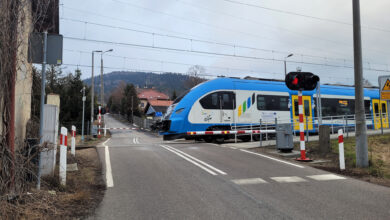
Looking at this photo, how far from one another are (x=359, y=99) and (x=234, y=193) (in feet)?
17.0

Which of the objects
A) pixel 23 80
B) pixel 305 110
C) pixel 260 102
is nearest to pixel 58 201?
pixel 23 80

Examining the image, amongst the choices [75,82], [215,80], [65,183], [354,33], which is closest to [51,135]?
[65,183]

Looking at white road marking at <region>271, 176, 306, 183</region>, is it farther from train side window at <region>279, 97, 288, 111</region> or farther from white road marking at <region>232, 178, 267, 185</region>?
train side window at <region>279, 97, 288, 111</region>

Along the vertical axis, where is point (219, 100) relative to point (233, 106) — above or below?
above

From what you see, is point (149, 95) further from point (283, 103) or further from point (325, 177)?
point (325, 177)

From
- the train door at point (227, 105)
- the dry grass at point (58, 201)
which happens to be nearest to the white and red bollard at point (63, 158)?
the dry grass at point (58, 201)

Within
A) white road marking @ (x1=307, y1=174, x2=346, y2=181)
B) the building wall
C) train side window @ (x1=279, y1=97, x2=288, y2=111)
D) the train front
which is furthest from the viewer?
train side window @ (x1=279, y1=97, x2=288, y2=111)

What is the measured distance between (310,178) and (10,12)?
6.47 meters

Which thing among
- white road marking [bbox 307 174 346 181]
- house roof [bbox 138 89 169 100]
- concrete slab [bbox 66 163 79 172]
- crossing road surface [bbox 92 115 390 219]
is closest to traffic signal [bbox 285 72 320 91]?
crossing road surface [bbox 92 115 390 219]

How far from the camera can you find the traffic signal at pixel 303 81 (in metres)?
9.38

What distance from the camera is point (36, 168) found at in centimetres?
483

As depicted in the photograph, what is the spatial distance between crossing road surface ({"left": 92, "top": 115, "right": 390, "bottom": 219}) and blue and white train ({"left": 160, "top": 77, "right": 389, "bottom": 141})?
259 inches

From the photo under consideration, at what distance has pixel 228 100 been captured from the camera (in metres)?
15.9

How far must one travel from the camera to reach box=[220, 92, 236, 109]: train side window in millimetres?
15789
